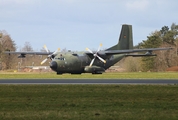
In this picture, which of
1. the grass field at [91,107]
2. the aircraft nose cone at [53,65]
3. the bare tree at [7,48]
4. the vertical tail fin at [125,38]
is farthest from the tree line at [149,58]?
the grass field at [91,107]

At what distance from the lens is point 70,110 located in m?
19.1

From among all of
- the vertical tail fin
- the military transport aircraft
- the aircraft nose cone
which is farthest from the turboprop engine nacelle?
the vertical tail fin

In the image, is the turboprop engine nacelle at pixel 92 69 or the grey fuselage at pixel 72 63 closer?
the grey fuselage at pixel 72 63

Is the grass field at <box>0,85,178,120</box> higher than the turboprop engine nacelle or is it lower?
higher

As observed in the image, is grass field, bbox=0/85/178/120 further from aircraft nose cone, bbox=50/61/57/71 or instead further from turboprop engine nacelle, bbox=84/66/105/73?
turboprop engine nacelle, bbox=84/66/105/73

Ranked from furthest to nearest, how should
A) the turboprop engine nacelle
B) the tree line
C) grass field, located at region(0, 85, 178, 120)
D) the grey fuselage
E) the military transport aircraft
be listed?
the tree line, the turboprop engine nacelle, the military transport aircraft, the grey fuselage, grass field, located at region(0, 85, 178, 120)

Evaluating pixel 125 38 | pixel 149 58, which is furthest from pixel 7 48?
pixel 125 38

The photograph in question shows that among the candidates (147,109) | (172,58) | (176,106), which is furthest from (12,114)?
(172,58)

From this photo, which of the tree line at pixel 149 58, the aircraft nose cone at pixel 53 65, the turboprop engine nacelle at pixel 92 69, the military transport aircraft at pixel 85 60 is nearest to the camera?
the aircraft nose cone at pixel 53 65

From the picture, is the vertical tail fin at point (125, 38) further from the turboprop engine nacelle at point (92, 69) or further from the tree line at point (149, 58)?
the tree line at point (149, 58)

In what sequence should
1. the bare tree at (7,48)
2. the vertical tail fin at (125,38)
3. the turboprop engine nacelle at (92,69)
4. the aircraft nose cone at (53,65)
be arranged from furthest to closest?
the bare tree at (7,48)
the vertical tail fin at (125,38)
the turboprop engine nacelle at (92,69)
the aircraft nose cone at (53,65)

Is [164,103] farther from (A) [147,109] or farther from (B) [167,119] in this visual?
(B) [167,119]

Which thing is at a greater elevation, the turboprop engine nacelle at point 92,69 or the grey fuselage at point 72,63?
the grey fuselage at point 72,63

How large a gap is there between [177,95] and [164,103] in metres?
4.59
